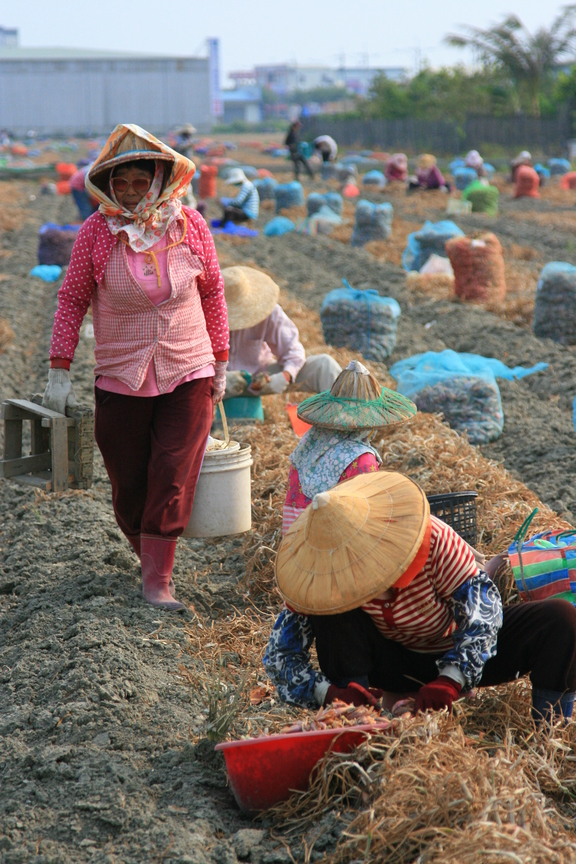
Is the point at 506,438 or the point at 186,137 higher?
the point at 186,137

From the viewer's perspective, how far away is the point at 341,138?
48656 mm

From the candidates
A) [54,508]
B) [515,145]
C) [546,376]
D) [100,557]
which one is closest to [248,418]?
Result: [54,508]

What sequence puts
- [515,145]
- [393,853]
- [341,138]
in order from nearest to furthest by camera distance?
[393,853] < [515,145] < [341,138]

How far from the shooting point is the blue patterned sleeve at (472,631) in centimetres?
218

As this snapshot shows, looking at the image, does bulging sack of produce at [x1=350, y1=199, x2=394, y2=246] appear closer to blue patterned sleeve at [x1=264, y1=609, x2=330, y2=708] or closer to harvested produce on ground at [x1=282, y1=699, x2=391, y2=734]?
blue patterned sleeve at [x1=264, y1=609, x2=330, y2=708]

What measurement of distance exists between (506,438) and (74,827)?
406 centimetres

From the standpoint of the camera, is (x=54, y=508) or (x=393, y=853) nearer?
(x=393, y=853)

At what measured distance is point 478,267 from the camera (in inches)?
366

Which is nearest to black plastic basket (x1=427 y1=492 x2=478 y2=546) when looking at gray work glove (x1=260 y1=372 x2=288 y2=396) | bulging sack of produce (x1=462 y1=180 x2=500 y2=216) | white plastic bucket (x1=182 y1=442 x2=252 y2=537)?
white plastic bucket (x1=182 y1=442 x2=252 y2=537)

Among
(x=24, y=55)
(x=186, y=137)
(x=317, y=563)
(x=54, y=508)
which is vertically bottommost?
(x=54, y=508)

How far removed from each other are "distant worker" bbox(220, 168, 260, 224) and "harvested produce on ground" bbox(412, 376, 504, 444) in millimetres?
8643

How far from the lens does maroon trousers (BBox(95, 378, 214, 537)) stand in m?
3.29

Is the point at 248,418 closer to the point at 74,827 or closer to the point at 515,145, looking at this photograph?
the point at 74,827

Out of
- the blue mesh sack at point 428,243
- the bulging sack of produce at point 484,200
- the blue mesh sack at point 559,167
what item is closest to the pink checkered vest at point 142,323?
the blue mesh sack at point 428,243
